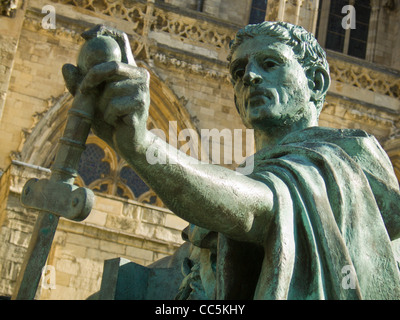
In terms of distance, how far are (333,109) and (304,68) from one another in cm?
1138

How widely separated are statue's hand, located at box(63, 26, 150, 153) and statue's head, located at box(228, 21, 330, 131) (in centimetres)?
45

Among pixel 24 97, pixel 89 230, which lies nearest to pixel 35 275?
pixel 89 230

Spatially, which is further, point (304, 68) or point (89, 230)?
point (89, 230)

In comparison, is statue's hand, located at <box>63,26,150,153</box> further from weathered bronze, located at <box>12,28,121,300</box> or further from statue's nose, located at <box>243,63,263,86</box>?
statue's nose, located at <box>243,63,263,86</box>

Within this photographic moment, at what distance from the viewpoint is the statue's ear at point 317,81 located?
192 centimetres

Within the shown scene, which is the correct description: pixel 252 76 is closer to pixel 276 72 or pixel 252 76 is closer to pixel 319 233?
pixel 276 72

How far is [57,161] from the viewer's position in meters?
1.40

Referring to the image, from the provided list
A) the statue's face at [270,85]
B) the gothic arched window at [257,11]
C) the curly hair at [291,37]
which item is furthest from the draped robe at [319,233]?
the gothic arched window at [257,11]

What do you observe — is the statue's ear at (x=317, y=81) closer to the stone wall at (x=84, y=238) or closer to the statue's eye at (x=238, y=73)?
the statue's eye at (x=238, y=73)

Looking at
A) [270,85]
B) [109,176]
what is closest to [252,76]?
[270,85]

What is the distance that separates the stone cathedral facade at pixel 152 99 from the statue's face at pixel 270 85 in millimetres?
7422

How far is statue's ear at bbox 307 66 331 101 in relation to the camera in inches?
75.5

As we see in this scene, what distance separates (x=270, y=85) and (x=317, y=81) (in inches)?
6.9
